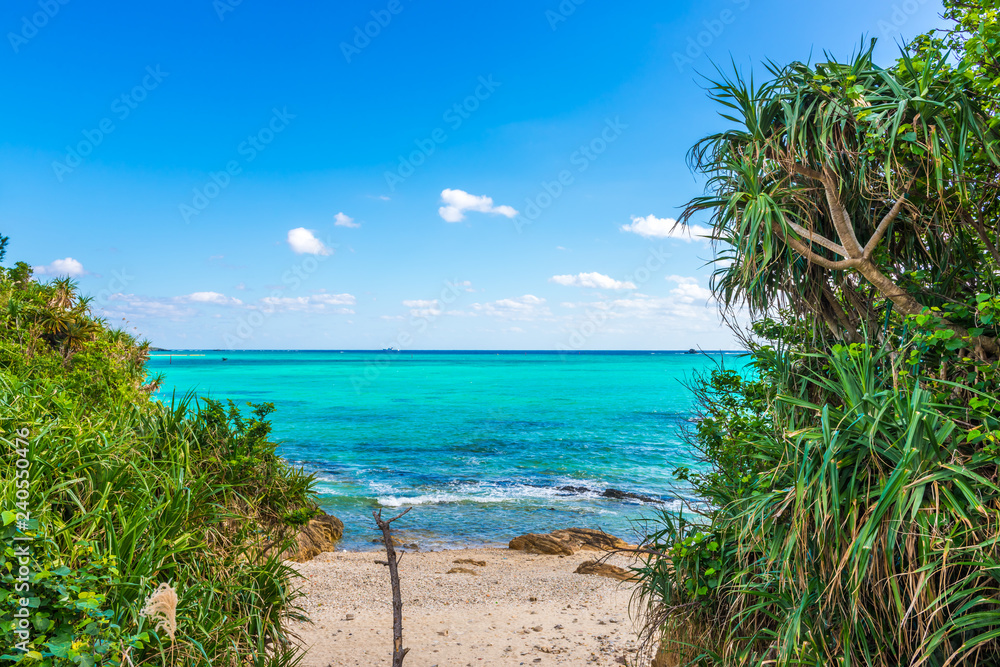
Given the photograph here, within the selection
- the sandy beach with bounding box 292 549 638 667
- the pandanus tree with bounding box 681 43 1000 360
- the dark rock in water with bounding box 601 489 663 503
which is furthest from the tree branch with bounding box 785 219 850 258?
the dark rock in water with bounding box 601 489 663 503

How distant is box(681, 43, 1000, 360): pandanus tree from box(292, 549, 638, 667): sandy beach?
20.4 ft

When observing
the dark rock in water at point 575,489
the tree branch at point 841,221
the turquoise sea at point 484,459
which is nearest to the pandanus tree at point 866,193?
the tree branch at point 841,221

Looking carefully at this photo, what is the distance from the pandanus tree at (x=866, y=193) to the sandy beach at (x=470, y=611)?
6214mm

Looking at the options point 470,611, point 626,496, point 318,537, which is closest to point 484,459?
point 626,496

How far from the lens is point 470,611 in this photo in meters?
9.56

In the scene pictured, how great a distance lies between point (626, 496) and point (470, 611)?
10061mm

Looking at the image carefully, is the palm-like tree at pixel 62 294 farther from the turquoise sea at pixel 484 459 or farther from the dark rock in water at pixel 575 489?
the dark rock in water at pixel 575 489

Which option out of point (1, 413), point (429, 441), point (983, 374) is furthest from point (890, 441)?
point (429, 441)

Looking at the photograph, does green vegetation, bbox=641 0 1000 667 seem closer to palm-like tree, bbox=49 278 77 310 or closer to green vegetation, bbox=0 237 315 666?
green vegetation, bbox=0 237 315 666

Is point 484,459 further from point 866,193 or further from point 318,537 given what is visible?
point 866,193

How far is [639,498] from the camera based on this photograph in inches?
702

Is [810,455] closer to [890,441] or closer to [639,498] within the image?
[890,441]

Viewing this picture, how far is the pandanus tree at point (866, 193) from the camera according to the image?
12.1ft

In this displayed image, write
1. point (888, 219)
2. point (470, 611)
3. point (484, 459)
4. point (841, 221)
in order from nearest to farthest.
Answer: point (888, 219) → point (841, 221) → point (470, 611) → point (484, 459)
